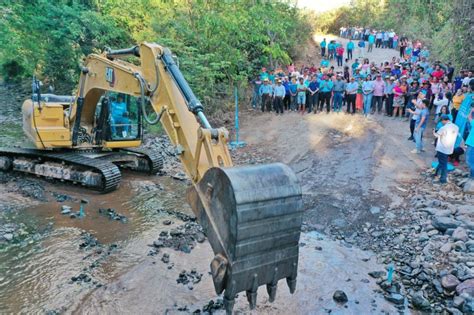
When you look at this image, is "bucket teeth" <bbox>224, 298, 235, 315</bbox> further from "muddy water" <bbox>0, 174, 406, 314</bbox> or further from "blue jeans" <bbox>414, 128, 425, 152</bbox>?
"blue jeans" <bbox>414, 128, 425, 152</bbox>

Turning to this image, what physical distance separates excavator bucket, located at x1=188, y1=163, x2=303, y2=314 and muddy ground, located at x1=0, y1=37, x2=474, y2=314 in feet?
6.62

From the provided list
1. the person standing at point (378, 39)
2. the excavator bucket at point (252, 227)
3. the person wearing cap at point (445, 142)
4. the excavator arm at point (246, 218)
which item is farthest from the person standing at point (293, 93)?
the person standing at point (378, 39)

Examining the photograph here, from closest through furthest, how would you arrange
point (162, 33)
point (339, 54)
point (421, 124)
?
point (421, 124) < point (162, 33) < point (339, 54)

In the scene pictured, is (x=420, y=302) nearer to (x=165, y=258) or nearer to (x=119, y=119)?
(x=165, y=258)

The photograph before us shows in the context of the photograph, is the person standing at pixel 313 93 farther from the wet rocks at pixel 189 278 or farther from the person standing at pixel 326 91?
the wet rocks at pixel 189 278

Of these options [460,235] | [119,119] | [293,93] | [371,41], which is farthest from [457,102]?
[371,41]

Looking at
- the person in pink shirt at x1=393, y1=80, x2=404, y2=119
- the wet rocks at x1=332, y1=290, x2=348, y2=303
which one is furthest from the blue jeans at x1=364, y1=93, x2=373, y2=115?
the wet rocks at x1=332, y1=290, x2=348, y2=303

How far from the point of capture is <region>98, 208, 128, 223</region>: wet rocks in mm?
8969

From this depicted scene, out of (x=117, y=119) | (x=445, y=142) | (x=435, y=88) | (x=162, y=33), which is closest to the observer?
(x=445, y=142)

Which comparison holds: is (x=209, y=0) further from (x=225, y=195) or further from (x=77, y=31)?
(x=225, y=195)

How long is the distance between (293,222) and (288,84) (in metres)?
13.4

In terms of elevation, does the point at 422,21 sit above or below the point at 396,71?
above

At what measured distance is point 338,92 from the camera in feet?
53.9

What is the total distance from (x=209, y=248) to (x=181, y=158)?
8.53ft
